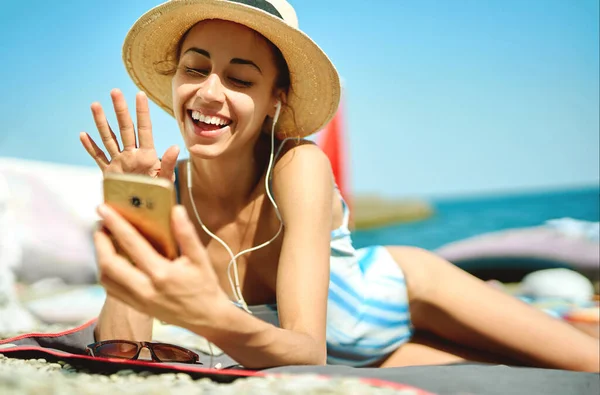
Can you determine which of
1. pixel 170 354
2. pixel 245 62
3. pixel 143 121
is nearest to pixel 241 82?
pixel 245 62

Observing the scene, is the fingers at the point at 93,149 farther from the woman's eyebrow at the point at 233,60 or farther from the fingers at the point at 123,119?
the woman's eyebrow at the point at 233,60

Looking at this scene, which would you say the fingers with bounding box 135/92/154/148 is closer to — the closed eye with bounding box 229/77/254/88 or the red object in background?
the closed eye with bounding box 229/77/254/88

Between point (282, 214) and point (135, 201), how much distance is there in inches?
32.8

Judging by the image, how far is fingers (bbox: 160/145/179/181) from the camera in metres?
1.33

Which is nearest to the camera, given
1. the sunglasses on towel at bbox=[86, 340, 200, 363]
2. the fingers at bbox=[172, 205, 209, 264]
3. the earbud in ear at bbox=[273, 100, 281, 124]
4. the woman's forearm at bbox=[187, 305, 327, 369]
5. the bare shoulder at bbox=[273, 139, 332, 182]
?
the fingers at bbox=[172, 205, 209, 264]

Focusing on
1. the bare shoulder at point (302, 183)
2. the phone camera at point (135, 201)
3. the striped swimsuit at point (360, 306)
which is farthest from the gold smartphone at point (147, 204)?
the striped swimsuit at point (360, 306)

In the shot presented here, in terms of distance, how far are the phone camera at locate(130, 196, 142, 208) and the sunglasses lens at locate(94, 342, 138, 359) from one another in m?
0.63

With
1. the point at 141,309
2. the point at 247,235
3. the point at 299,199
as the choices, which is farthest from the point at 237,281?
the point at 141,309

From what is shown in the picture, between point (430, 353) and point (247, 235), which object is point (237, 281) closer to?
point (247, 235)

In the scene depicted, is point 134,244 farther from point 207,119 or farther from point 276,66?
point 276,66

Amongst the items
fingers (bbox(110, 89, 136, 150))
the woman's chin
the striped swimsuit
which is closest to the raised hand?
fingers (bbox(110, 89, 136, 150))

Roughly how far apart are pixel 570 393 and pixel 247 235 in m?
1.10

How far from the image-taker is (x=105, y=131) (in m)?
1.48

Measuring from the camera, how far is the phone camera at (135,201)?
96 centimetres
